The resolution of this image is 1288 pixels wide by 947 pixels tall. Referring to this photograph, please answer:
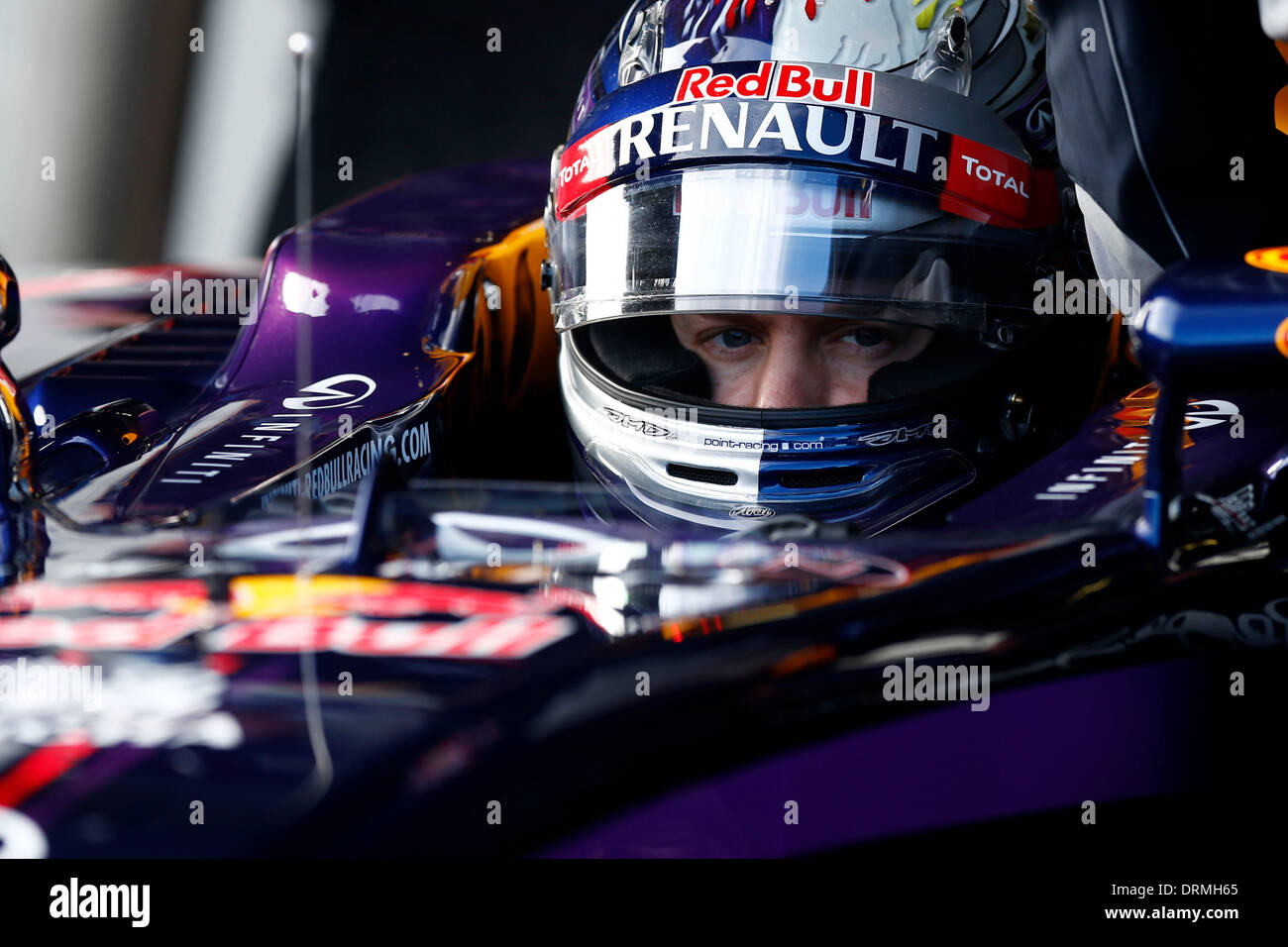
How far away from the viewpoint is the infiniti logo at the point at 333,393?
151 cm

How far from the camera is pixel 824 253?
1.33 m

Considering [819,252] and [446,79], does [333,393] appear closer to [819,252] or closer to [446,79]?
[819,252]

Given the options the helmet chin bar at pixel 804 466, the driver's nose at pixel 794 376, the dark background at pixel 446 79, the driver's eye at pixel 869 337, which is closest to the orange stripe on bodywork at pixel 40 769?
the helmet chin bar at pixel 804 466

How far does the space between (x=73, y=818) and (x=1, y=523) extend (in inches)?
17.3

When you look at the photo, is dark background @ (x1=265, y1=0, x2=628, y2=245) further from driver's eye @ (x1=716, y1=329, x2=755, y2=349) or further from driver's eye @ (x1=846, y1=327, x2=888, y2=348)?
driver's eye @ (x1=846, y1=327, x2=888, y2=348)

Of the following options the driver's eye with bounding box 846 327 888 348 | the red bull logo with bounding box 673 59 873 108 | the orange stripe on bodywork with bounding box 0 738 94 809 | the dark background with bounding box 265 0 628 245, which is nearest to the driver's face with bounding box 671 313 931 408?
the driver's eye with bounding box 846 327 888 348

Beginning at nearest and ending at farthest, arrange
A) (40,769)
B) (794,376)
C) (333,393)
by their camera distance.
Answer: (40,769), (794,376), (333,393)

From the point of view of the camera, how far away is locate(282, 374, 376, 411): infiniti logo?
1509 millimetres

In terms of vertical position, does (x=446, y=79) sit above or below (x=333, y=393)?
above

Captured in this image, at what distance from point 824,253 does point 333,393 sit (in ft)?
2.10

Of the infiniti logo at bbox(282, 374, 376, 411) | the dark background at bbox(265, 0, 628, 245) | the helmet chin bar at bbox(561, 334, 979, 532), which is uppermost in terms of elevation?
the dark background at bbox(265, 0, 628, 245)

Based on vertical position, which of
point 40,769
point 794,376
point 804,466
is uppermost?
point 794,376

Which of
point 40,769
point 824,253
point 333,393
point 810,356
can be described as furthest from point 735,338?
point 40,769

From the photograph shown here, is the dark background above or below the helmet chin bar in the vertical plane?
above
